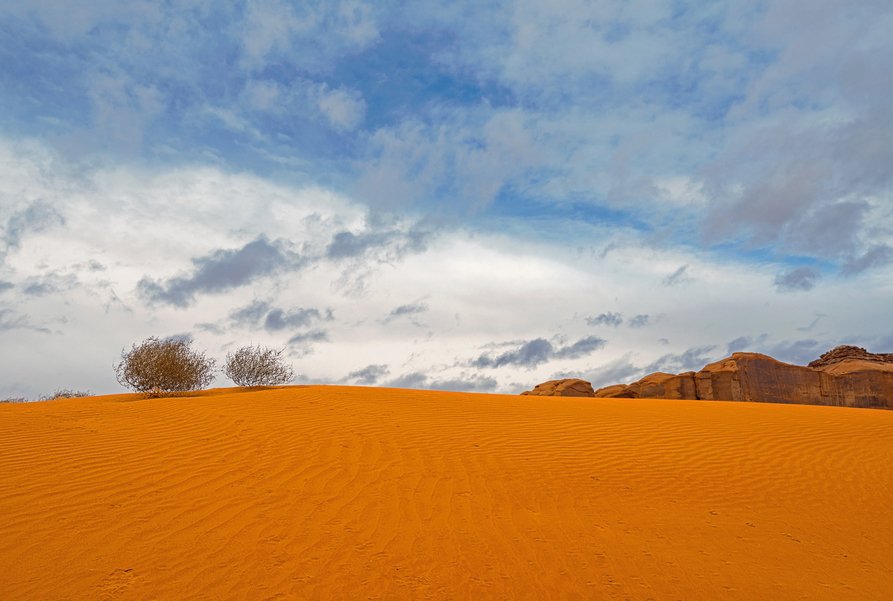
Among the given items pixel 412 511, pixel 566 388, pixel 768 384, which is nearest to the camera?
pixel 412 511

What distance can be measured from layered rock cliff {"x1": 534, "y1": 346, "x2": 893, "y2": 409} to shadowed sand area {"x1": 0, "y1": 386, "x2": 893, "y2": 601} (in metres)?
21.1

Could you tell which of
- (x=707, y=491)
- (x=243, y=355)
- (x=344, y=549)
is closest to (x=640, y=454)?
(x=707, y=491)

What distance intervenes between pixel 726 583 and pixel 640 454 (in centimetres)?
557

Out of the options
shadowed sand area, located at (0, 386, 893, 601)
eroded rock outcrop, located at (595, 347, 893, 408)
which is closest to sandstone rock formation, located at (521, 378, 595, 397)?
eroded rock outcrop, located at (595, 347, 893, 408)

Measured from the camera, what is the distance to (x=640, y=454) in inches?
433

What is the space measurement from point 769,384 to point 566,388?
1304cm

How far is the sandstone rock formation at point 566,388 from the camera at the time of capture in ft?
102

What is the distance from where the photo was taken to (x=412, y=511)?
22.4 feet

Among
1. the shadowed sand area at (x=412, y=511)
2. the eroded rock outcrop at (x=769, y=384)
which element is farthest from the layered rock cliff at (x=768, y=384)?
the shadowed sand area at (x=412, y=511)

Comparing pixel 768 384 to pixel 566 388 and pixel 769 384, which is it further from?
pixel 566 388

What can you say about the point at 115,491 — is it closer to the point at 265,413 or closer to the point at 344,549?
the point at 344,549

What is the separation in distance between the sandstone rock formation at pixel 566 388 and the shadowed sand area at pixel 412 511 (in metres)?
18.5

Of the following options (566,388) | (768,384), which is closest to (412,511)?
(566,388)

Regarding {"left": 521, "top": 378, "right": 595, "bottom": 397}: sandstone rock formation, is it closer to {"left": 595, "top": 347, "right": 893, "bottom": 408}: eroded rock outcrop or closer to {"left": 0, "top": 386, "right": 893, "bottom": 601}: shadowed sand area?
{"left": 595, "top": 347, "right": 893, "bottom": 408}: eroded rock outcrop
